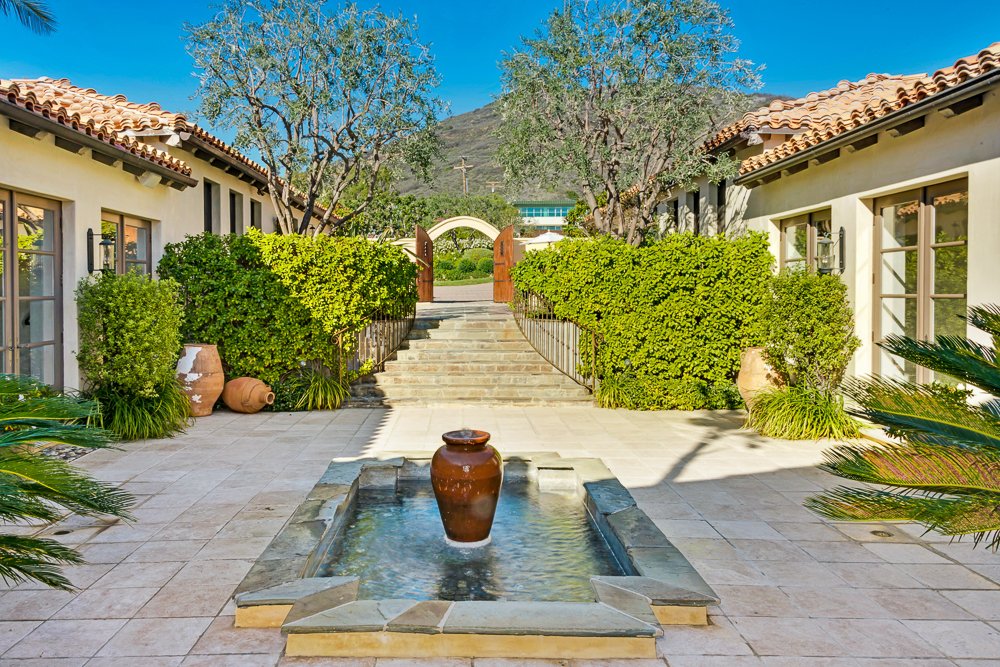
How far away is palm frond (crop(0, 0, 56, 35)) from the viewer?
4613 millimetres

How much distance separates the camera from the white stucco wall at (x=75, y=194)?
7.57 m

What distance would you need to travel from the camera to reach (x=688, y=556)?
15.0ft

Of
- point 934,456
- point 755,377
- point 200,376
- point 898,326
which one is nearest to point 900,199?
point 898,326

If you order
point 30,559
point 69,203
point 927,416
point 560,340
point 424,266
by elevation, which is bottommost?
point 30,559

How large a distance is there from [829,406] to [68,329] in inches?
339

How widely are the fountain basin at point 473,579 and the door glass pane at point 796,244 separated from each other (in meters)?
5.79

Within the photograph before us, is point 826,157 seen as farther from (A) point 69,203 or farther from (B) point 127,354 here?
(A) point 69,203

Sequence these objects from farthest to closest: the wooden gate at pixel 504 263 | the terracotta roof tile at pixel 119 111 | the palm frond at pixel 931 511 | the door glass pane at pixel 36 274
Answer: the wooden gate at pixel 504 263, the terracotta roof tile at pixel 119 111, the door glass pane at pixel 36 274, the palm frond at pixel 931 511

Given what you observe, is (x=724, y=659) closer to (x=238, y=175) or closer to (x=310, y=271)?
(x=310, y=271)

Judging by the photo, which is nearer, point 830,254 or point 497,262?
point 830,254

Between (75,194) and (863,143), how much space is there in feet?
29.4

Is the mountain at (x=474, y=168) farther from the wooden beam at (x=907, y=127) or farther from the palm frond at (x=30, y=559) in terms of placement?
the palm frond at (x=30, y=559)

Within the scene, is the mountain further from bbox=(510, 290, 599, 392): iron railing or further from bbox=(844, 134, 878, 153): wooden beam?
bbox=(844, 134, 878, 153): wooden beam

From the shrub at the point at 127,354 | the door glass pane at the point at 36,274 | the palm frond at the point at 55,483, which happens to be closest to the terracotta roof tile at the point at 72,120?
the door glass pane at the point at 36,274
